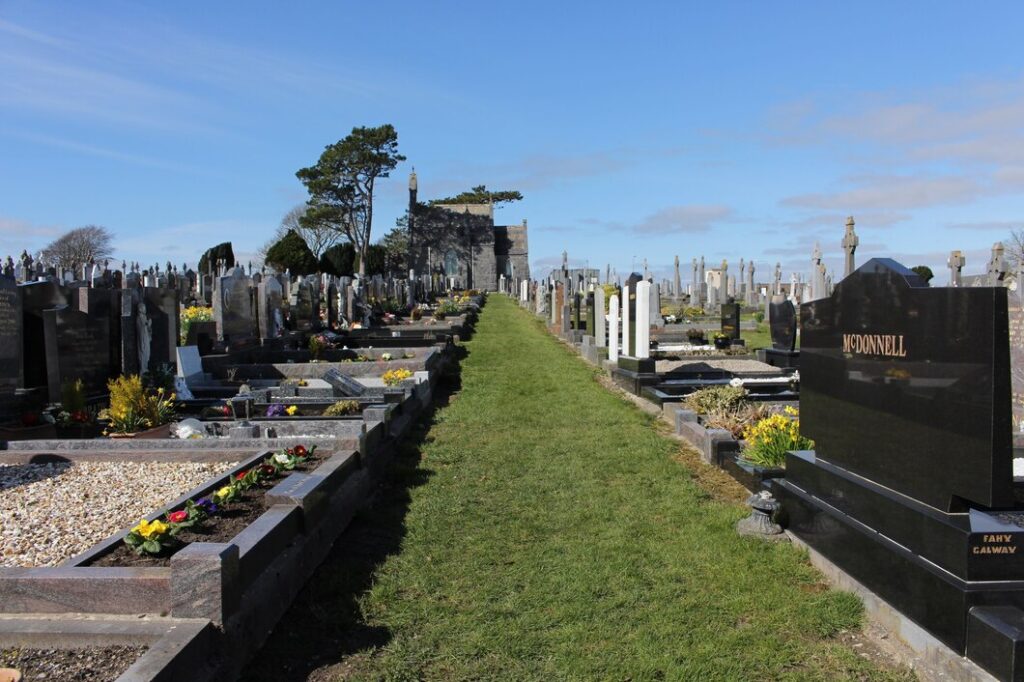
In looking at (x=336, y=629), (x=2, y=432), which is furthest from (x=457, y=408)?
(x=336, y=629)

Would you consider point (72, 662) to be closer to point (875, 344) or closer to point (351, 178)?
point (875, 344)

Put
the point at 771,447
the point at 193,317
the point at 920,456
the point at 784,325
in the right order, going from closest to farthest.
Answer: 1. the point at 920,456
2. the point at 771,447
3. the point at 784,325
4. the point at 193,317

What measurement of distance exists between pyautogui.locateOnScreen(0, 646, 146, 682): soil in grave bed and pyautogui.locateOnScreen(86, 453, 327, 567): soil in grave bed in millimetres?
646

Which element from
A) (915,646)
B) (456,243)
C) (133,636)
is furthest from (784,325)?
(456,243)

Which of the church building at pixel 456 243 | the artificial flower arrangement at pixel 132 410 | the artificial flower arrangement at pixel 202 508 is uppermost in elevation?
the church building at pixel 456 243

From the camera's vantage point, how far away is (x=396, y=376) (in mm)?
11398

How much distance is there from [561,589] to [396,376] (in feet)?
23.9

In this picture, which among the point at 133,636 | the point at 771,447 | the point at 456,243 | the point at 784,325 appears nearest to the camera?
the point at 133,636

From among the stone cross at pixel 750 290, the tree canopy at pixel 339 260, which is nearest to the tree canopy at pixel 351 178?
the tree canopy at pixel 339 260

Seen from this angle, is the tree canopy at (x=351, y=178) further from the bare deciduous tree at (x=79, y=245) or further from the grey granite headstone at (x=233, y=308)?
the grey granite headstone at (x=233, y=308)

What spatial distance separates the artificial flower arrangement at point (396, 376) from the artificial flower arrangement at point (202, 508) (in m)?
4.57

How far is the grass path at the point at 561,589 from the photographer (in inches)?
143

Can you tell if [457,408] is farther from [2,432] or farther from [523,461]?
[2,432]

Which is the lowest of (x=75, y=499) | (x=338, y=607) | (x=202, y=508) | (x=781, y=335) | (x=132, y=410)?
(x=338, y=607)
